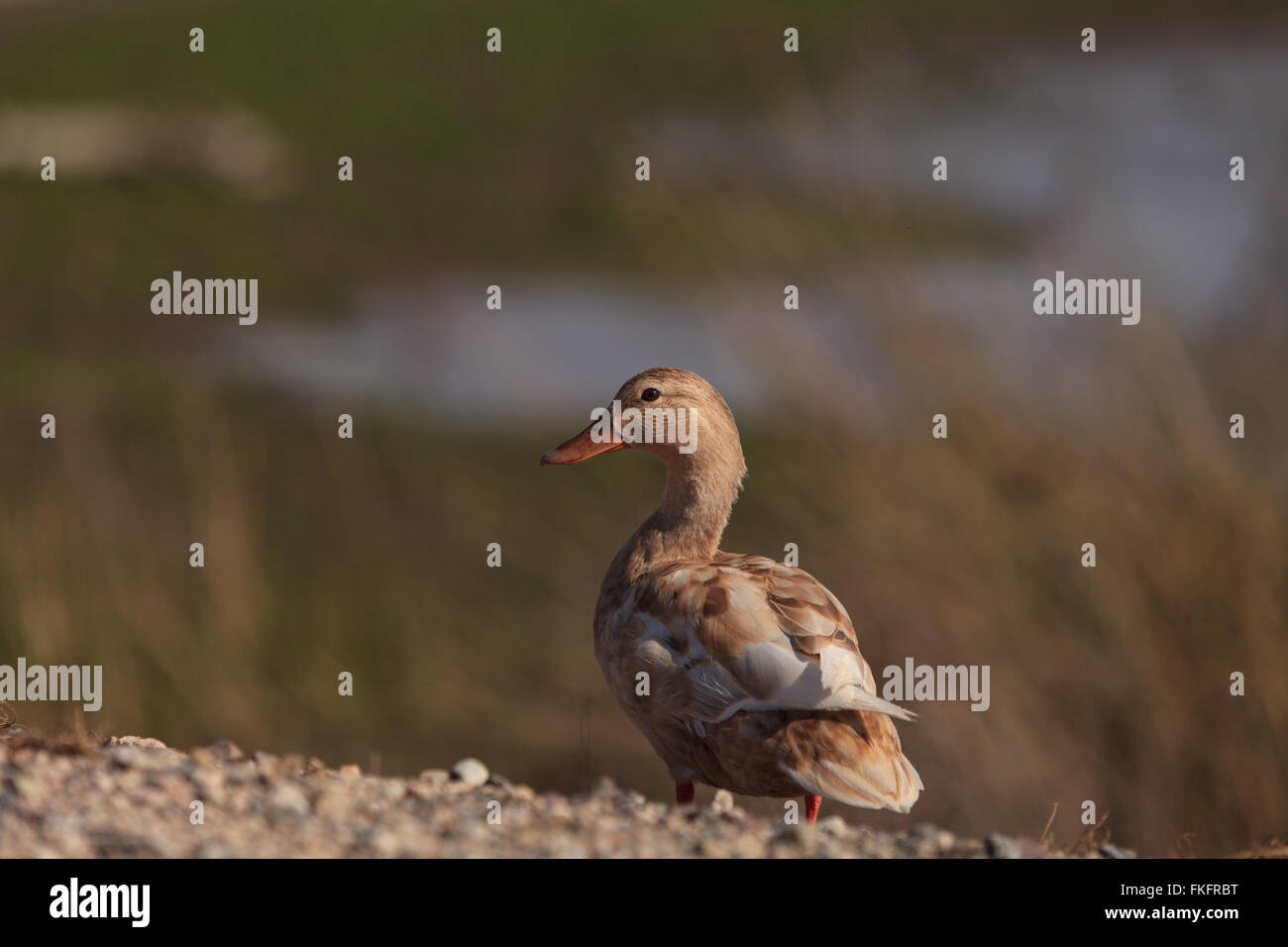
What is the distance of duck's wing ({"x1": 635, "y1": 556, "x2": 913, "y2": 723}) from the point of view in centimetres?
339

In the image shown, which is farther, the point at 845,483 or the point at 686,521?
the point at 845,483

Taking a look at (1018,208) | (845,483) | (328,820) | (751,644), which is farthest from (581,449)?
(1018,208)

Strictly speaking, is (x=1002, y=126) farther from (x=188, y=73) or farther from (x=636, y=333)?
(x=188, y=73)

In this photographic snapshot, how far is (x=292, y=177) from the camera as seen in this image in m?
22.8

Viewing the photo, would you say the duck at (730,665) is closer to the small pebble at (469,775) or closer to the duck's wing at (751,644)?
the duck's wing at (751,644)

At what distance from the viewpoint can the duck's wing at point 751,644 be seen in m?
3.39

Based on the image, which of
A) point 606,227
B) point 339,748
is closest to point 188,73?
point 606,227

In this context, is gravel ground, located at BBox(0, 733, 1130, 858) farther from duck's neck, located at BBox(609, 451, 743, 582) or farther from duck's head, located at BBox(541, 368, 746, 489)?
duck's head, located at BBox(541, 368, 746, 489)

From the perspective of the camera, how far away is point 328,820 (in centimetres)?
311

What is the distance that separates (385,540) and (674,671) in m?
6.22

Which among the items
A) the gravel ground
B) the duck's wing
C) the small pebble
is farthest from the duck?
the small pebble

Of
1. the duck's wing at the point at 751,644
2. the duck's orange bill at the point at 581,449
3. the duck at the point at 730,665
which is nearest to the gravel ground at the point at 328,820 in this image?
the duck at the point at 730,665

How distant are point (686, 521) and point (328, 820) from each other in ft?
4.29

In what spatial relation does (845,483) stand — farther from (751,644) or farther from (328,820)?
(328,820)
